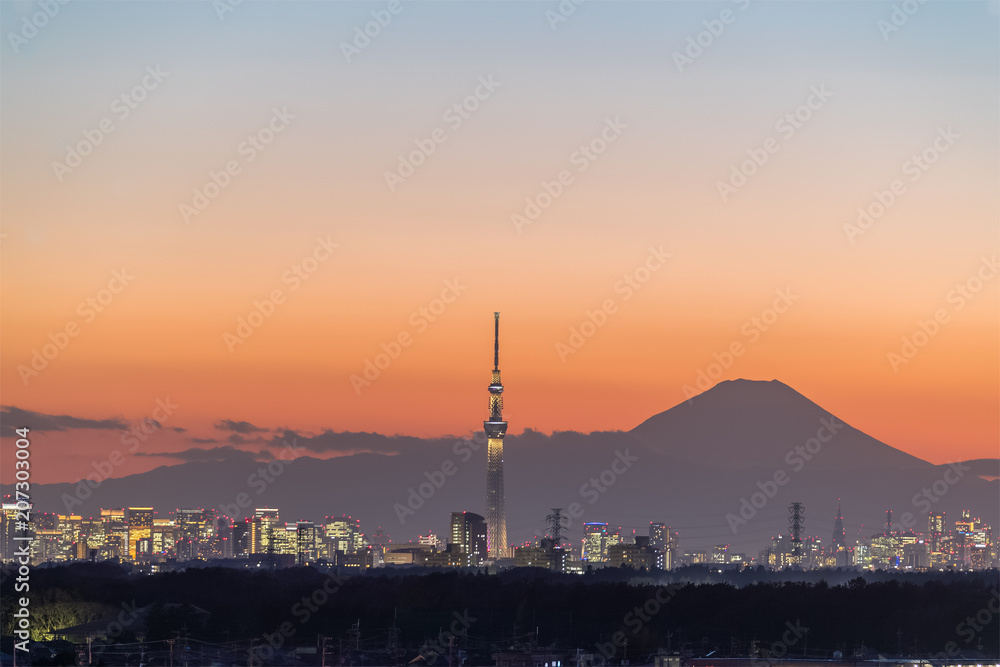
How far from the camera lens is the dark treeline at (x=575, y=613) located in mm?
94500

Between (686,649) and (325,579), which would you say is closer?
(686,649)

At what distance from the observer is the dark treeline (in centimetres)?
9450

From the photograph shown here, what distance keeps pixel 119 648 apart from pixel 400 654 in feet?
52.6

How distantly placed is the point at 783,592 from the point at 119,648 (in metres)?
46.9

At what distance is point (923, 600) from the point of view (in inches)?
4112

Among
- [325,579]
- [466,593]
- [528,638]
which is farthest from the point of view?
[325,579]

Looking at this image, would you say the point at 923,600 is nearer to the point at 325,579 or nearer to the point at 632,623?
the point at 632,623

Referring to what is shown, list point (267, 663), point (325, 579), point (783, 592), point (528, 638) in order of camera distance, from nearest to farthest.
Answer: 1. point (267, 663)
2. point (528, 638)
3. point (783, 592)
4. point (325, 579)

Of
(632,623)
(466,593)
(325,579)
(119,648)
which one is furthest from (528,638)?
(325,579)

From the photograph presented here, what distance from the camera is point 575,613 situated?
4163 inches

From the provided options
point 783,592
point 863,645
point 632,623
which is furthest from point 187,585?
point 863,645

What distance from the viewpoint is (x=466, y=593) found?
115188 mm

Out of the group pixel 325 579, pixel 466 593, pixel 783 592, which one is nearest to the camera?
pixel 783 592

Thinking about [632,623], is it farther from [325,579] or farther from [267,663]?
[325,579]
